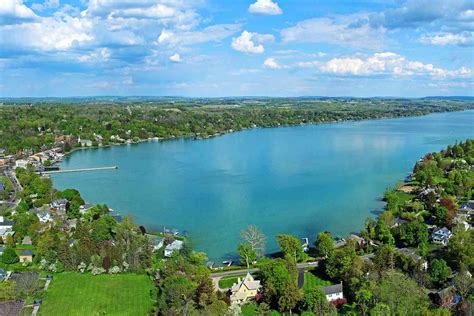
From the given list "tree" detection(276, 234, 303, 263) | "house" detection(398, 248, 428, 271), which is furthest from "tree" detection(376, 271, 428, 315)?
"tree" detection(276, 234, 303, 263)

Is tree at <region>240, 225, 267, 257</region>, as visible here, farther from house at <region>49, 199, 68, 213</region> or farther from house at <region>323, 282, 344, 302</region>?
house at <region>49, 199, 68, 213</region>

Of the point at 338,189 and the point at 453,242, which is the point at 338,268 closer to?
the point at 453,242

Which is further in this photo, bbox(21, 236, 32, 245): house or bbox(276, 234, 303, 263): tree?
bbox(21, 236, 32, 245): house

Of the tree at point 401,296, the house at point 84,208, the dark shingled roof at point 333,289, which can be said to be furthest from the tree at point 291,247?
the house at point 84,208

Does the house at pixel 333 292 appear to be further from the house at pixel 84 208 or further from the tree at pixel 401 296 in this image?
the house at pixel 84 208

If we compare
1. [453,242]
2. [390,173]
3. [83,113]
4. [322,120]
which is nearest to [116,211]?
[453,242]
